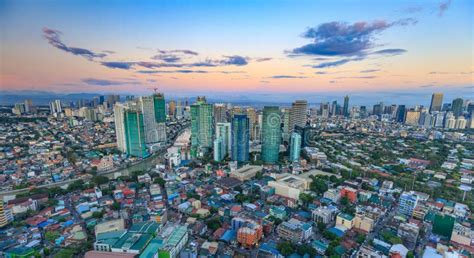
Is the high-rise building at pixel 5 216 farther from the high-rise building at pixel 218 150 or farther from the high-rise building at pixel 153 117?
the high-rise building at pixel 153 117

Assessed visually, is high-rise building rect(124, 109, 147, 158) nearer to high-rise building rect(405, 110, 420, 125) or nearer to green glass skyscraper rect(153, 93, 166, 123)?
green glass skyscraper rect(153, 93, 166, 123)

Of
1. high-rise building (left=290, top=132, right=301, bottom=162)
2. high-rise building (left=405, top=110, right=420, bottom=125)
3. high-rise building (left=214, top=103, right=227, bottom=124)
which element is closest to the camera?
high-rise building (left=290, top=132, right=301, bottom=162)

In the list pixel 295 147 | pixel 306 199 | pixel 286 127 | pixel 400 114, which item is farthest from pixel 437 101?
pixel 306 199

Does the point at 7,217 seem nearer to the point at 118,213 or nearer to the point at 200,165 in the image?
the point at 118,213

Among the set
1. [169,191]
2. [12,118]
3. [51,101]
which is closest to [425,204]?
[169,191]

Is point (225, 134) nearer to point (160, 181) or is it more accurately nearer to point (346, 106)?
point (160, 181)

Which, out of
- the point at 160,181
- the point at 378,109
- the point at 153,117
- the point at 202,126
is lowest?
the point at 160,181

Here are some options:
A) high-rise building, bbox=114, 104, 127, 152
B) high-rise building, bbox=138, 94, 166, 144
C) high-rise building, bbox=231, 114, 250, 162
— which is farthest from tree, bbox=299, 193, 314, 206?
high-rise building, bbox=138, 94, 166, 144
